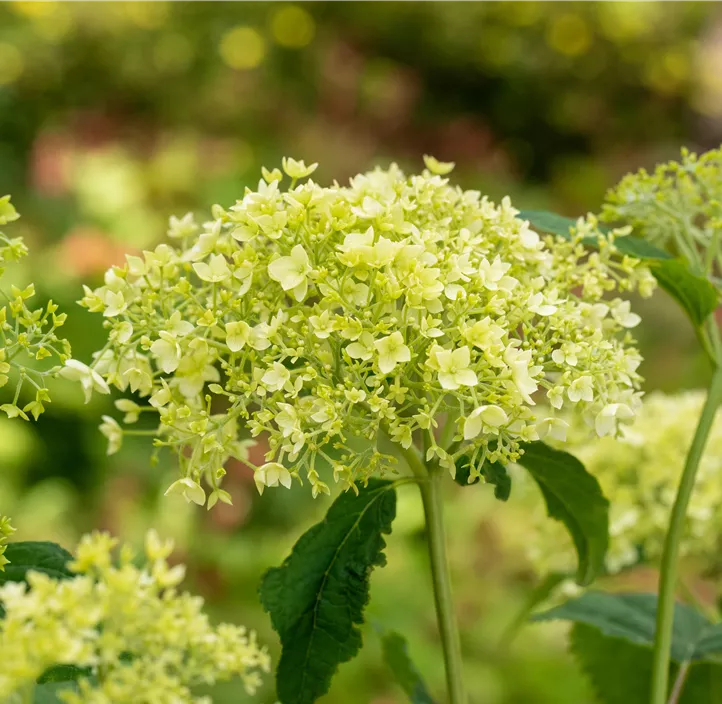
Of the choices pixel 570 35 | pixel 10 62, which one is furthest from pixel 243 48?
pixel 570 35

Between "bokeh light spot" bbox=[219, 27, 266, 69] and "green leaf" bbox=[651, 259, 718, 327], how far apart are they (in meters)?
4.49

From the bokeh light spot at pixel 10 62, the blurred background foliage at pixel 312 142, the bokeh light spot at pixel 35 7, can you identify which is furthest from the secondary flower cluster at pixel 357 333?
the bokeh light spot at pixel 35 7

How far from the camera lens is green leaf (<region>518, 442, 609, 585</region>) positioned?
77cm

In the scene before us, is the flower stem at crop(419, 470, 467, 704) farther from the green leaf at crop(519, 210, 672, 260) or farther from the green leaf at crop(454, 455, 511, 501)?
the green leaf at crop(519, 210, 672, 260)

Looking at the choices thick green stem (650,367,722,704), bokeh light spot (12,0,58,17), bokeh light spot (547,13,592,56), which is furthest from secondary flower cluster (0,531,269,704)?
bokeh light spot (547,13,592,56)

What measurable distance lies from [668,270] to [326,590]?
415 millimetres

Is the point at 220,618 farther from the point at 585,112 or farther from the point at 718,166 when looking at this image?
the point at 585,112

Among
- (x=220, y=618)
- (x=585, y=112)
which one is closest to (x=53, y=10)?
(x=585, y=112)

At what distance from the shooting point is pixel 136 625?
1.61ft

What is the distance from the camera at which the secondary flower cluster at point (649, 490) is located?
1.13 meters

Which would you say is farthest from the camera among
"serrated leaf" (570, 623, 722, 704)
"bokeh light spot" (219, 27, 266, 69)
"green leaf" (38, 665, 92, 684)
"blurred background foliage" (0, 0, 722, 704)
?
"bokeh light spot" (219, 27, 266, 69)

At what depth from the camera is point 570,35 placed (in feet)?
17.8

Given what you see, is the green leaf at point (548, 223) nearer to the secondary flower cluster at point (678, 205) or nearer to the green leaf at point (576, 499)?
the secondary flower cluster at point (678, 205)

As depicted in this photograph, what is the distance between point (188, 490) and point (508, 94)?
5.23 metres
